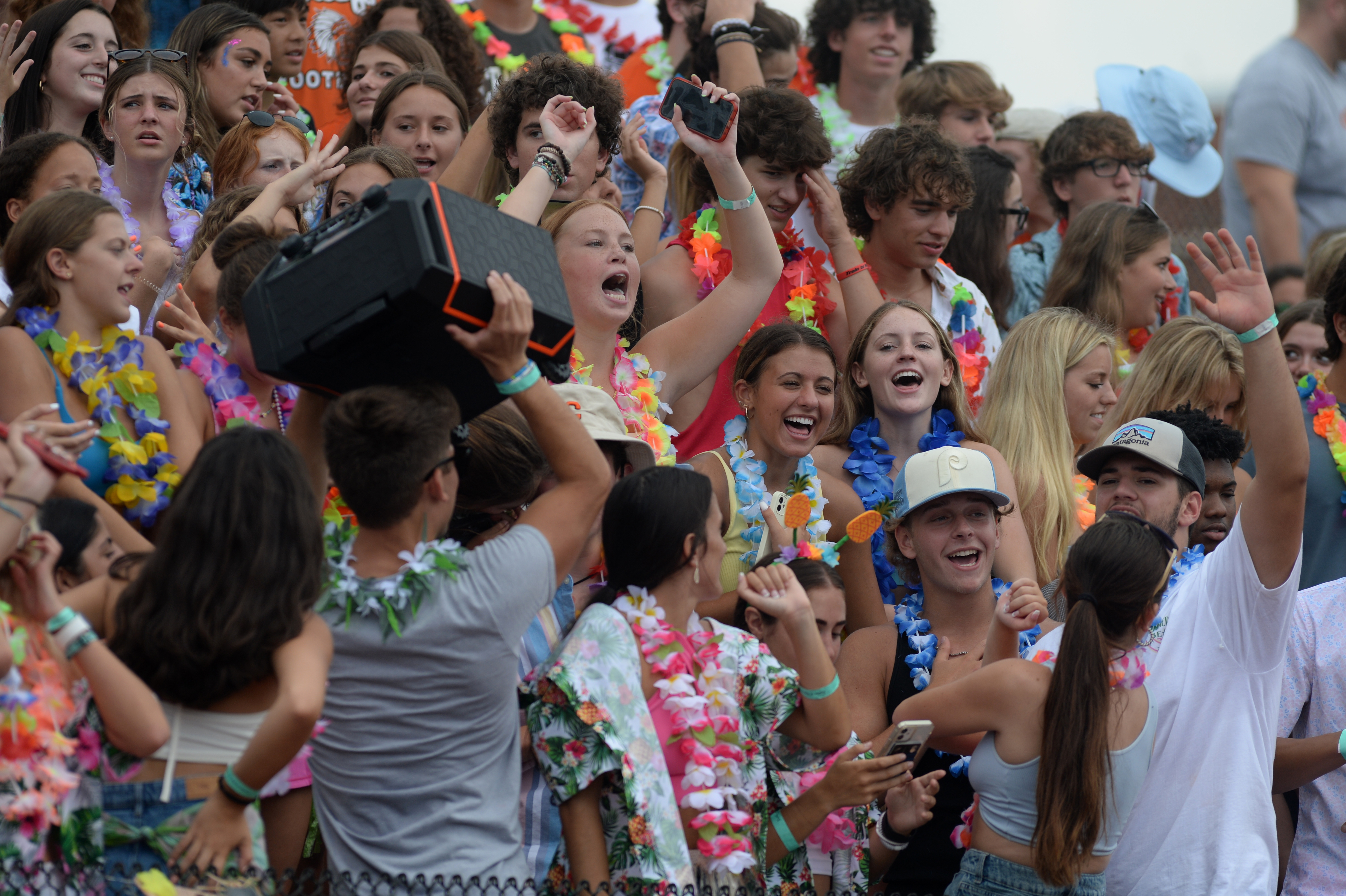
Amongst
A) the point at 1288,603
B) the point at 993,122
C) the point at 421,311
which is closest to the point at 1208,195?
the point at 993,122

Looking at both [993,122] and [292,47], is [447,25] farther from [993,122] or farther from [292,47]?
[993,122]

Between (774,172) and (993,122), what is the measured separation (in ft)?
8.37

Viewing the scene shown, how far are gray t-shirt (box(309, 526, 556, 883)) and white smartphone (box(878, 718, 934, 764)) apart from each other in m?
0.92

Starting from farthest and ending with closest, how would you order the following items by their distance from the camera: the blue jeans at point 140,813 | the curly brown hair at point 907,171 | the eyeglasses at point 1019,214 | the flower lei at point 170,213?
the eyeglasses at point 1019,214, the curly brown hair at point 907,171, the flower lei at point 170,213, the blue jeans at point 140,813

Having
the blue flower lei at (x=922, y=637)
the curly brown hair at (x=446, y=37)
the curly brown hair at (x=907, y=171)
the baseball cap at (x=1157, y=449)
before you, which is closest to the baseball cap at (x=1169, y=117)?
the curly brown hair at (x=907, y=171)

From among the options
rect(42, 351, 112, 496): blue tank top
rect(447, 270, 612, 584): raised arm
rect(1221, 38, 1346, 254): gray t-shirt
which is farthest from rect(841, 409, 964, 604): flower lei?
rect(1221, 38, 1346, 254): gray t-shirt

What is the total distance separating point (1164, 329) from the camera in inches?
203

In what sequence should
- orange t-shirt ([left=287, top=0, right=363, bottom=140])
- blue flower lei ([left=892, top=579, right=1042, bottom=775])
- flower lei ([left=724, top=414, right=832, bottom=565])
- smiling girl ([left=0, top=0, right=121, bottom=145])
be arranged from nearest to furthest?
blue flower lei ([left=892, top=579, right=1042, bottom=775])
flower lei ([left=724, top=414, right=832, bottom=565])
smiling girl ([left=0, top=0, right=121, bottom=145])
orange t-shirt ([left=287, top=0, right=363, bottom=140])

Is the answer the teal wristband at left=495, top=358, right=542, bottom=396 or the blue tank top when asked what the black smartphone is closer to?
the teal wristband at left=495, top=358, right=542, bottom=396

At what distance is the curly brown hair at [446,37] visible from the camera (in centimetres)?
604

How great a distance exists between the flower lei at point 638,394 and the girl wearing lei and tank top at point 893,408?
0.65m

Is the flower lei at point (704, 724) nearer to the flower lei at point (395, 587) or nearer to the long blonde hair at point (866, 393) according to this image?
the flower lei at point (395, 587)

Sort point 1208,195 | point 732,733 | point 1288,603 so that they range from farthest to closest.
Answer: point 1208,195, point 1288,603, point 732,733

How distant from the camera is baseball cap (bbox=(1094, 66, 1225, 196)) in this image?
7.43m
